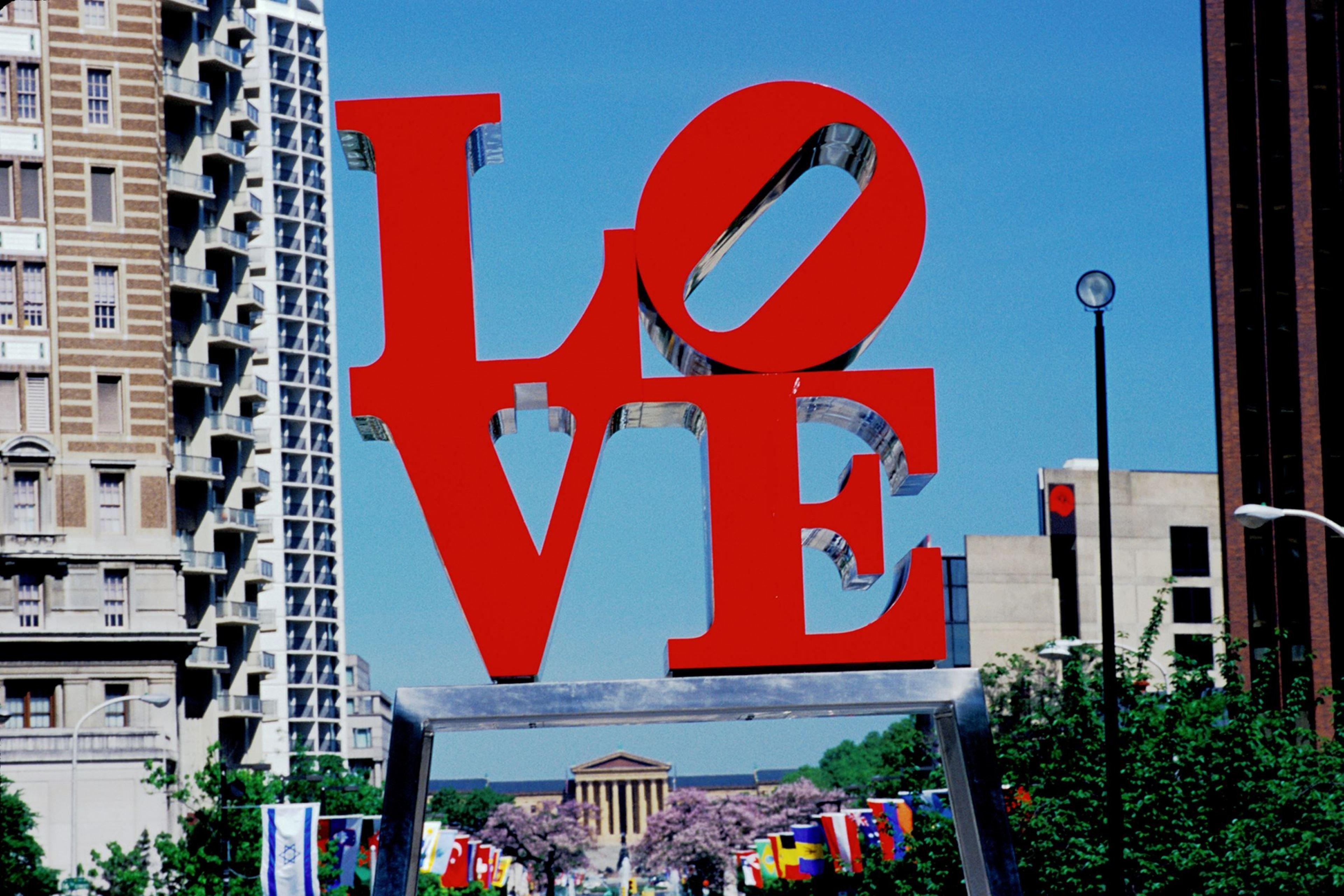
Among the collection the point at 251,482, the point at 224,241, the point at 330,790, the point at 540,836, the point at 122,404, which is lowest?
the point at 540,836

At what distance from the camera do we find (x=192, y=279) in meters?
91.8

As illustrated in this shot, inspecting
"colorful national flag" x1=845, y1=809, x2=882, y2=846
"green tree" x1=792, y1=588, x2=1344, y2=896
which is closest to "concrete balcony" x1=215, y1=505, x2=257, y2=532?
"colorful national flag" x1=845, y1=809, x2=882, y2=846

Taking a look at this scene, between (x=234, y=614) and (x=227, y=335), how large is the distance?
1407 centimetres

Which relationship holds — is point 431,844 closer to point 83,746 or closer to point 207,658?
point 83,746

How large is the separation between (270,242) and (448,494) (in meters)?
147

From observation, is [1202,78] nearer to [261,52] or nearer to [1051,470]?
[1051,470]

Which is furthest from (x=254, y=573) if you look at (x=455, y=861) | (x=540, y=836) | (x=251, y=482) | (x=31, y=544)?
(x=540, y=836)

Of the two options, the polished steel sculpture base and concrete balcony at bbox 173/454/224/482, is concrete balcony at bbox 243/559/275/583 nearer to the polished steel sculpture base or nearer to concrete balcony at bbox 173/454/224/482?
concrete balcony at bbox 173/454/224/482

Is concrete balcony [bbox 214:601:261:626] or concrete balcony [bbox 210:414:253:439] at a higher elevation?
concrete balcony [bbox 210:414:253:439]

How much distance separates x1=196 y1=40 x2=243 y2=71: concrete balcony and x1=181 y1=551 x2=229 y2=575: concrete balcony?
23.4 m

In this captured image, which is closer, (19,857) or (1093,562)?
(19,857)

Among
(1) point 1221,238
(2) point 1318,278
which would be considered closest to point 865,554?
(2) point 1318,278

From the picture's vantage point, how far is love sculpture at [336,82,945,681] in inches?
685

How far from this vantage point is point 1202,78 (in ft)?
258
